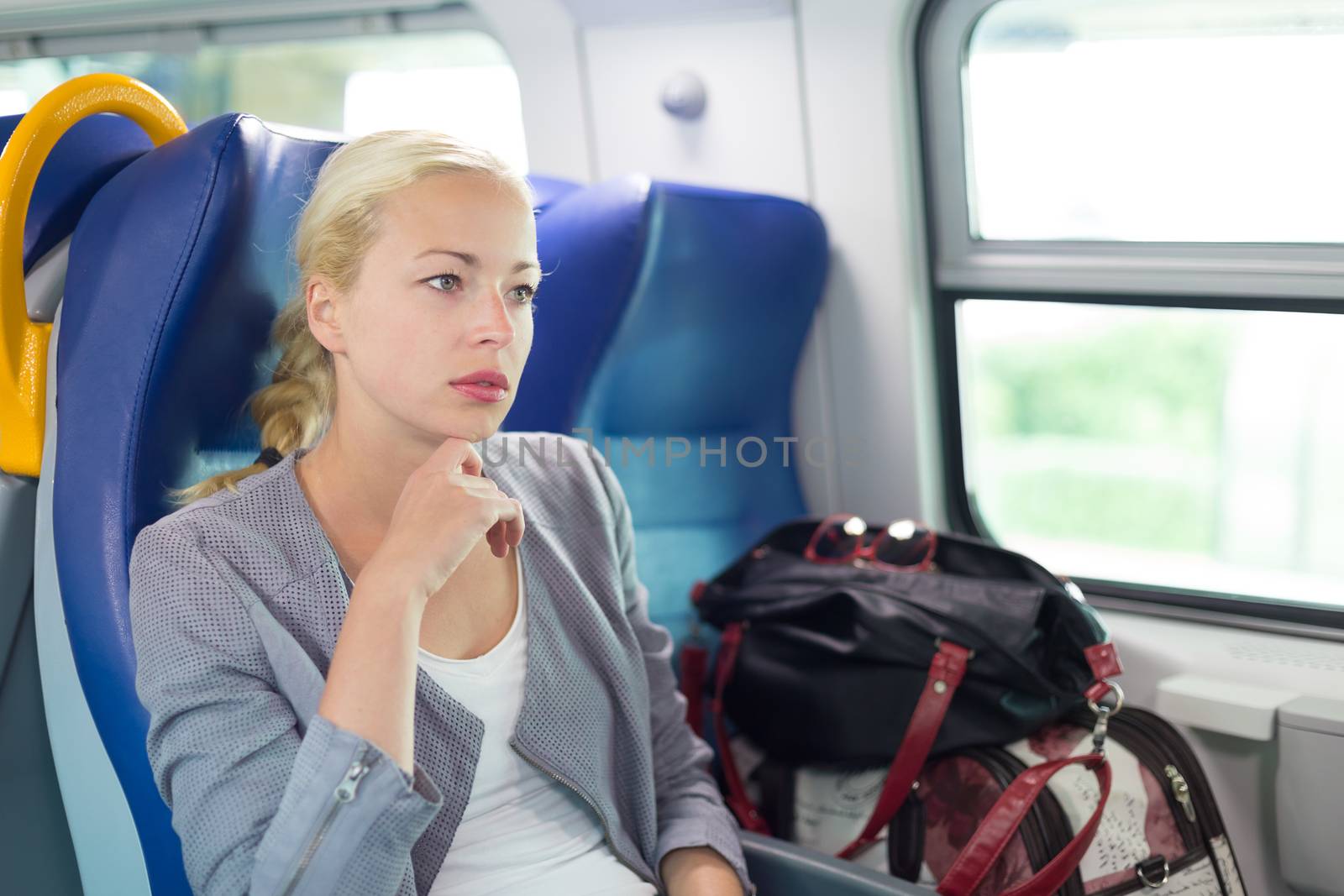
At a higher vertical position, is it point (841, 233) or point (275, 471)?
point (841, 233)

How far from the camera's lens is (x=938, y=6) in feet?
7.44

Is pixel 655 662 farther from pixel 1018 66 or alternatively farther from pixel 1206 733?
pixel 1018 66

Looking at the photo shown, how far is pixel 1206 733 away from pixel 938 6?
137 centimetres

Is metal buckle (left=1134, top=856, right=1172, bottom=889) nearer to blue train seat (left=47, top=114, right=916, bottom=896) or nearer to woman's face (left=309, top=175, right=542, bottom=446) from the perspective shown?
woman's face (left=309, top=175, right=542, bottom=446)

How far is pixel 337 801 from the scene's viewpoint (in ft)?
3.71

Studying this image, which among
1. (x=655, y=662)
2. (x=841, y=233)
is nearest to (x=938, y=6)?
(x=841, y=233)

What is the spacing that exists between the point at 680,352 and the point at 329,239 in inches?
36.6

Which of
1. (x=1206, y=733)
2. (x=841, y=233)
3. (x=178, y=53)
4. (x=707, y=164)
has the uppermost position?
(x=178, y=53)

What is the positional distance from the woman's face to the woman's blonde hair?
2 cm

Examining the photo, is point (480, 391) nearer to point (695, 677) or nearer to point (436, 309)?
point (436, 309)

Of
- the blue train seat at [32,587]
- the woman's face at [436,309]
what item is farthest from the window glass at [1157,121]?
the blue train seat at [32,587]

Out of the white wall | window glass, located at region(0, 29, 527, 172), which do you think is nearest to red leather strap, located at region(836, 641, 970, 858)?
the white wall

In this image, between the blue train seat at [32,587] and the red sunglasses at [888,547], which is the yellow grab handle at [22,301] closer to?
the blue train seat at [32,587]

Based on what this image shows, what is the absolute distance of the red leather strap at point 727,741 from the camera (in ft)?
6.71
